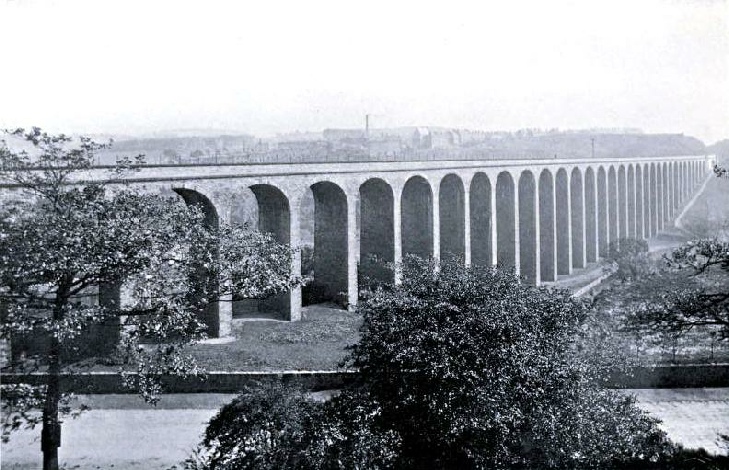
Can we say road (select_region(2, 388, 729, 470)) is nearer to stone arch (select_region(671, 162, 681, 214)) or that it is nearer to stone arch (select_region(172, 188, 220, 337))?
stone arch (select_region(172, 188, 220, 337))

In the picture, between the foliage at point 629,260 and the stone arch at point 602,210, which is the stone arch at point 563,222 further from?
the stone arch at point 602,210

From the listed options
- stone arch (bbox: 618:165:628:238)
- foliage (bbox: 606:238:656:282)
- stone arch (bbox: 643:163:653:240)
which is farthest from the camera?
stone arch (bbox: 643:163:653:240)

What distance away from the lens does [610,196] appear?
52.5 m

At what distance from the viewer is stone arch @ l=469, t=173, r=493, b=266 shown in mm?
34969

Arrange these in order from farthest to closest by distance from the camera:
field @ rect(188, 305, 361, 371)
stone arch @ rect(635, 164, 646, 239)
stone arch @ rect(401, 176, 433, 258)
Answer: stone arch @ rect(635, 164, 646, 239), stone arch @ rect(401, 176, 433, 258), field @ rect(188, 305, 361, 371)

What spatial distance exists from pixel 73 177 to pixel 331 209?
40.0 ft

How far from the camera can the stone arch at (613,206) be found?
171 feet

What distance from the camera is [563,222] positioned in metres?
43.5

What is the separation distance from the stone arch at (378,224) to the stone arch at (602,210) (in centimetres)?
2658

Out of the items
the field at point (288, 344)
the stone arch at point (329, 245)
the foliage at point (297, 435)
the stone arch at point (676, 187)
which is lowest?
the field at point (288, 344)

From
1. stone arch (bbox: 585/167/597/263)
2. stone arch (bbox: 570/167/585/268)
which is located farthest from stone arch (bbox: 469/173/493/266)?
stone arch (bbox: 585/167/597/263)

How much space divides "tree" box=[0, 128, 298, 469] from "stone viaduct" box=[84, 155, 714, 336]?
11.4 feet

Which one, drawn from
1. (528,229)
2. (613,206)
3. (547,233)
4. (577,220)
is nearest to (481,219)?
(528,229)

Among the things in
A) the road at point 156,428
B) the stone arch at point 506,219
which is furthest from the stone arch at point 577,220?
the road at point 156,428
